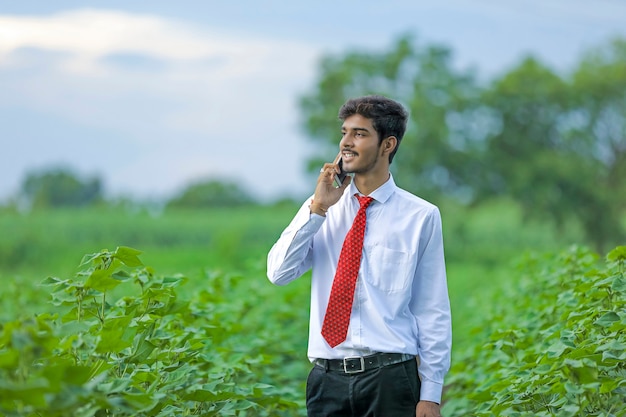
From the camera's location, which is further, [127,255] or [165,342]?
[165,342]

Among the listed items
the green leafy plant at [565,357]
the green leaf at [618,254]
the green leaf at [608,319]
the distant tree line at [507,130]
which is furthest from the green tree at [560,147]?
the green leaf at [608,319]

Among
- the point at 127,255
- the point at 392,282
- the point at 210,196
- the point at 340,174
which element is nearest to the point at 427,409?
the point at 392,282

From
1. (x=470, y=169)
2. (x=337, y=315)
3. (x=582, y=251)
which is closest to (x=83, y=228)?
(x=470, y=169)

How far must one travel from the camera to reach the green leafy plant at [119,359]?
10.1 ft

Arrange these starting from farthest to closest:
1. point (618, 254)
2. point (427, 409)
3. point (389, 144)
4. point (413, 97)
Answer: point (413, 97), point (618, 254), point (389, 144), point (427, 409)

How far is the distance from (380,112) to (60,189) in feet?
98.4

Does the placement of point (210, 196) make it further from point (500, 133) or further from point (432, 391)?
point (432, 391)

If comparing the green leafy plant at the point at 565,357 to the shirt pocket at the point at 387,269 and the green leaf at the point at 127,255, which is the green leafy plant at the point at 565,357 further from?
the green leaf at the point at 127,255

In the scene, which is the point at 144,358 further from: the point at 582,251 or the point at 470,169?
the point at 470,169

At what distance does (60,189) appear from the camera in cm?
3291

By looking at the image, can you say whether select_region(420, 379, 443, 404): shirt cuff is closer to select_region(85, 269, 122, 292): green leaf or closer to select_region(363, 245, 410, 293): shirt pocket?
select_region(363, 245, 410, 293): shirt pocket

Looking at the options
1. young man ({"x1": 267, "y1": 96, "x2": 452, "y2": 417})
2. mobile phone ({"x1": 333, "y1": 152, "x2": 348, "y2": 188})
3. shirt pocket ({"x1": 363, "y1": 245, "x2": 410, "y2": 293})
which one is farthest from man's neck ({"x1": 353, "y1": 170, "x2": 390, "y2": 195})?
shirt pocket ({"x1": 363, "y1": 245, "x2": 410, "y2": 293})

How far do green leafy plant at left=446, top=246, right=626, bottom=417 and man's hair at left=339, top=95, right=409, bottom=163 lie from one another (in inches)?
46.9

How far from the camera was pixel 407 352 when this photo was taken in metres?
4.15
